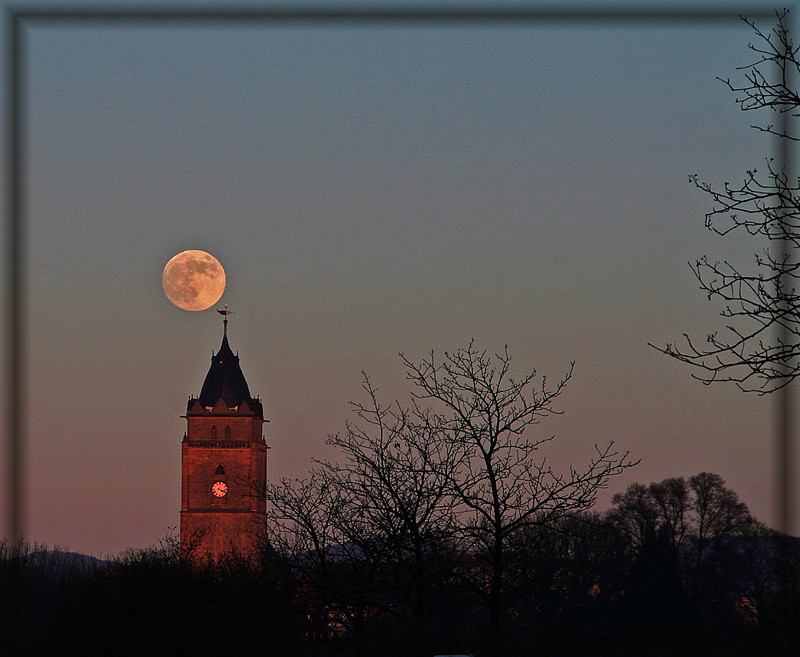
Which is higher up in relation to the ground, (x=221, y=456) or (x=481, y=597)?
(x=221, y=456)

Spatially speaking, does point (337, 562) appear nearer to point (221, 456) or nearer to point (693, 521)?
point (693, 521)

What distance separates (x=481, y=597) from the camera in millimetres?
20469

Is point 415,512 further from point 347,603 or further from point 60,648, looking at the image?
point 60,648

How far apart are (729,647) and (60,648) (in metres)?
16.9

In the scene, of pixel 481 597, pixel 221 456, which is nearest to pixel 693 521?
pixel 481 597

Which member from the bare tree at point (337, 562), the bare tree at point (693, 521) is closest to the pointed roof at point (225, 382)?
the bare tree at point (693, 521)

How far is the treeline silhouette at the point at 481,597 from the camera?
1484 cm

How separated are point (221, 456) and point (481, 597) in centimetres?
7927

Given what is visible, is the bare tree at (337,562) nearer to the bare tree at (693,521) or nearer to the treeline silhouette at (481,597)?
the treeline silhouette at (481,597)

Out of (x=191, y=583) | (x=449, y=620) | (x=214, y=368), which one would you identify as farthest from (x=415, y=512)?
(x=214, y=368)

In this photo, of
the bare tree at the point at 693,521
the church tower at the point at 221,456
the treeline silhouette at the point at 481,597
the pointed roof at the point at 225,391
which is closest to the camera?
the treeline silhouette at the point at 481,597

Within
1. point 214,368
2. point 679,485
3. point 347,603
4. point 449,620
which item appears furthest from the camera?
point 214,368

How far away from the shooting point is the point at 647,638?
35.6 feet

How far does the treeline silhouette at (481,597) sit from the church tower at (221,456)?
4888 centimetres
